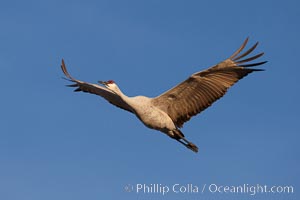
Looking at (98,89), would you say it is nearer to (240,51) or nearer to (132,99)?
(132,99)

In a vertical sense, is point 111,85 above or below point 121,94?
above

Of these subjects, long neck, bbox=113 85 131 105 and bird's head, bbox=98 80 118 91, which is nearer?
long neck, bbox=113 85 131 105

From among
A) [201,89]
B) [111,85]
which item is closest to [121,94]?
[111,85]

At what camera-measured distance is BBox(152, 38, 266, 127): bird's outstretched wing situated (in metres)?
21.2

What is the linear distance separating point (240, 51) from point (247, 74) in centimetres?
68

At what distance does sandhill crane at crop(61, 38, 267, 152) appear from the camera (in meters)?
21.1

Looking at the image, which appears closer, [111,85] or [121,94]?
[121,94]

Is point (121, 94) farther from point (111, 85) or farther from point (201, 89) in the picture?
point (201, 89)

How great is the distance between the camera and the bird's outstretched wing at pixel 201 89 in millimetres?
21188

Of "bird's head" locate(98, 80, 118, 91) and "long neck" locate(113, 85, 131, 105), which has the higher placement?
"bird's head" locate(98, 80, 118, 91)

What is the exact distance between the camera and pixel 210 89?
70.7 ft

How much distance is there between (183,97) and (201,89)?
55 cm

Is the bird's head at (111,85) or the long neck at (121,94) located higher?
the bird's head at (111,85)

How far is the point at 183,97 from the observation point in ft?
70.8
